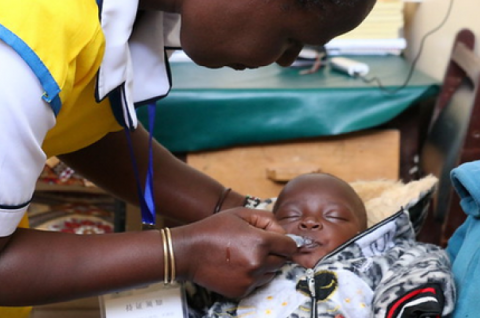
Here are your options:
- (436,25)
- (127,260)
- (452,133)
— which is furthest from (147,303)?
(436,25)

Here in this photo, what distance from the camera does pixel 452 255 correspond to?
4.51 ft

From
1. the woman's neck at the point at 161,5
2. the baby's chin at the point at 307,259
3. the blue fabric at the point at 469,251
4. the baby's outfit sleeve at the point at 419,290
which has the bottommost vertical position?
the baby's chin at the point at 307,259

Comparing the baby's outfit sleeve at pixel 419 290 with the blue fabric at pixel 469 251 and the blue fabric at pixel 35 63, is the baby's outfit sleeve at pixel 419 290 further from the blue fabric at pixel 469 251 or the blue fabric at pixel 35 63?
the blue fabric at pixel 35 63

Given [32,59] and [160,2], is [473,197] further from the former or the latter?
[32,59]

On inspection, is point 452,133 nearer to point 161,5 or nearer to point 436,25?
point 436,25

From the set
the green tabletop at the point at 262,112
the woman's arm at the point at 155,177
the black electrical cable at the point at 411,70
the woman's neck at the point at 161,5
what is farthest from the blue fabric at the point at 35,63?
the black electrical cable at the point at 411,70

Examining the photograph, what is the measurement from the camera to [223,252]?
1.14 m

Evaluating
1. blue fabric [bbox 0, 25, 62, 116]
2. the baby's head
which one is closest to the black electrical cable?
the baby's head

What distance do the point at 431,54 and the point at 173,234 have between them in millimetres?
1976

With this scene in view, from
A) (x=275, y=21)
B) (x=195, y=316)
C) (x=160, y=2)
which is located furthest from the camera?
(x=195, y=316)

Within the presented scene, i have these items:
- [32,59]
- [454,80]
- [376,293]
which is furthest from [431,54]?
[32,59]

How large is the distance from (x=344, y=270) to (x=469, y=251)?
0.28m

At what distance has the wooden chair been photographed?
196 cm

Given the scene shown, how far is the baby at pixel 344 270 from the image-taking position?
3.81 feet
